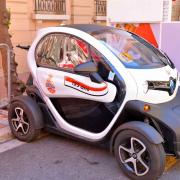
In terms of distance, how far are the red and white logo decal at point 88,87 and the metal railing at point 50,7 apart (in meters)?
6.77

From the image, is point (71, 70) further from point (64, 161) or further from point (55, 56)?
point (64, 161)

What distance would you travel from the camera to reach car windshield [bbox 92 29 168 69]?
4363mm

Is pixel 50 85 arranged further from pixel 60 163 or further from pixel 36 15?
pixel 36 15

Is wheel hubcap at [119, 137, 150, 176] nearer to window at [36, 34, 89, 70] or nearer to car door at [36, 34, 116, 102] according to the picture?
car door at [36, 34, 116, 102]

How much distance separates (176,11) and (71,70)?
54.7ft

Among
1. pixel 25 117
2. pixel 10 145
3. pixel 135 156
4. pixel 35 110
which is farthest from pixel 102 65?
pixel 10 145

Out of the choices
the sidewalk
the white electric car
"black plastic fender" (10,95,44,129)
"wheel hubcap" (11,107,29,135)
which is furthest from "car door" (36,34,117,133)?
the sidewalk

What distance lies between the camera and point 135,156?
4.00m

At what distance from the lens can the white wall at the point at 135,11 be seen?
25.2 ft

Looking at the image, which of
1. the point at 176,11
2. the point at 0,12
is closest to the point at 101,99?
the point at 0,12

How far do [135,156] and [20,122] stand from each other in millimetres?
1847

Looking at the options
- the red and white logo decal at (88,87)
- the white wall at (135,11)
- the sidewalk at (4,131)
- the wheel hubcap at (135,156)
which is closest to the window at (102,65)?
the red and white logo decal at (88,87)

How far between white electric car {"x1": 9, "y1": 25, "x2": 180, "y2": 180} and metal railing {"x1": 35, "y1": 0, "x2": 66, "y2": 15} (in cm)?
616

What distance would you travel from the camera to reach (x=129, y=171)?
13.3ft
